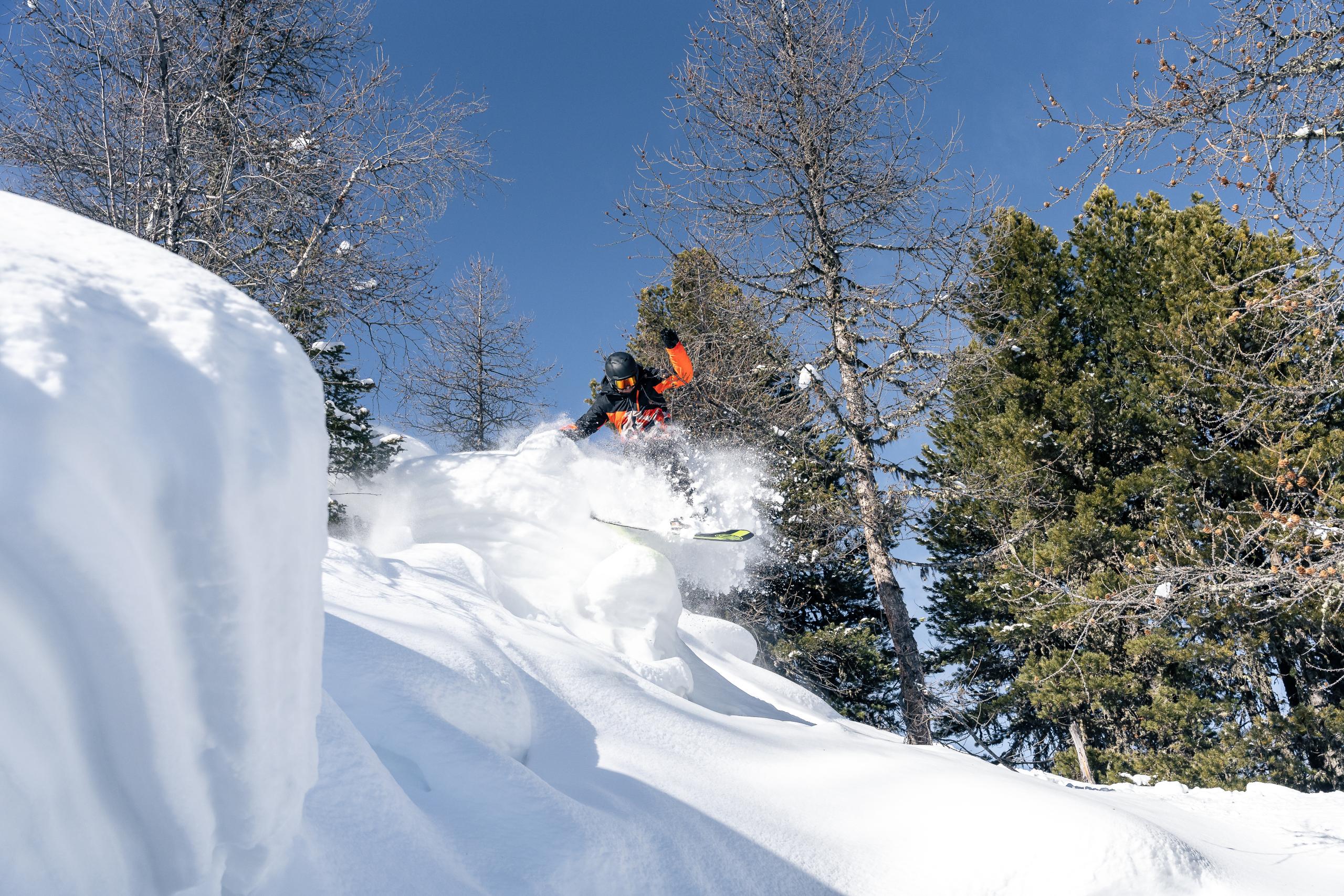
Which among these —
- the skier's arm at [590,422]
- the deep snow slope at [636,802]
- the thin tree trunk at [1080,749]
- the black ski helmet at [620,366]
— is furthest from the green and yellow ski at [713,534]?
the thin tree trunk at [1080,749]

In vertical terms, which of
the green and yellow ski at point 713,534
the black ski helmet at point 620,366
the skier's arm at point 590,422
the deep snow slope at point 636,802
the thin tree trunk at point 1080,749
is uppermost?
the black ski helmet at point 620,366

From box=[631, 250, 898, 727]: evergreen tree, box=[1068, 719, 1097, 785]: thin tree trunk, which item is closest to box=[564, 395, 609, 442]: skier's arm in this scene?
box=[631, 250, 898, 727]: evergreen tree

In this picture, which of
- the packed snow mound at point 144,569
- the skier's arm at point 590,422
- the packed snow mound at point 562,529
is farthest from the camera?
the skier's arm at point 590,422

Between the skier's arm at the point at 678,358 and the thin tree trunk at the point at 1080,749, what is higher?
the skier's arm at the point at 678,358

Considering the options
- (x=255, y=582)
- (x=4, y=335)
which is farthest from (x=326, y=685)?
(x=4, y=335)

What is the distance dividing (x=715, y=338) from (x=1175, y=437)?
7302mm

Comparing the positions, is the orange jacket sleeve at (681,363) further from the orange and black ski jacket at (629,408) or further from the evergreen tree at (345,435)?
the evergreen tree at (345,435)

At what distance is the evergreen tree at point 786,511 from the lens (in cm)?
980

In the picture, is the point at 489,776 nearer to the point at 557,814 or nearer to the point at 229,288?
the point at 557,814

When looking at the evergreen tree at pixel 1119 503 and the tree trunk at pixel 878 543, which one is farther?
the evergreen tree at pixel 1119 503

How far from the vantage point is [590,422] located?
340 inches

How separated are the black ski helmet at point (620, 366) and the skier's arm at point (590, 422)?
34 cm

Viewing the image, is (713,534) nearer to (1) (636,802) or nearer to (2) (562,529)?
(2) (562,529)

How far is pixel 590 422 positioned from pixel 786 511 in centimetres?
465
